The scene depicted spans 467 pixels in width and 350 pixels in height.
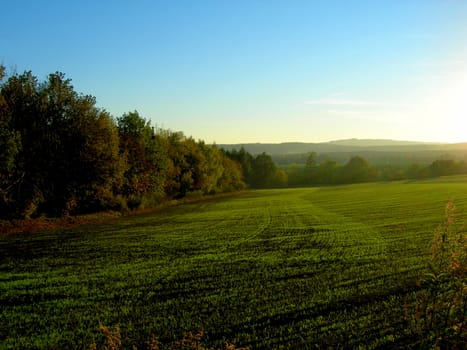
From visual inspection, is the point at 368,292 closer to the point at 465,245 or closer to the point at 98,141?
the point at 465,245

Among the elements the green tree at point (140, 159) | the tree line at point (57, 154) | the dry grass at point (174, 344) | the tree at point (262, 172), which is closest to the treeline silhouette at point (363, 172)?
the tree at point (262, 172)

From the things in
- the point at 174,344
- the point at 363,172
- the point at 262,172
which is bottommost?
the point at 174,344

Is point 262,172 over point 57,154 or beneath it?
beneath

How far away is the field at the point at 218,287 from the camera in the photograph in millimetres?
10906

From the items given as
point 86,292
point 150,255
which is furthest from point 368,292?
point 150,255

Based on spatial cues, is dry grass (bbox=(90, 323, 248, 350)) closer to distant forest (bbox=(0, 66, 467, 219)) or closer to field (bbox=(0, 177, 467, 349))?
field (bbox=(0, 177, 467, 349))

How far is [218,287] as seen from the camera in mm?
15562

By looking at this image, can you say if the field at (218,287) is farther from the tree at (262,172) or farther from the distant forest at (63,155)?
the tree at (262,172)

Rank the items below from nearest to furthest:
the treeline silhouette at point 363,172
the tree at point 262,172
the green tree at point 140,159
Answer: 1. the green tree at point 140,159
2. the treeline silhouette at point 363,172
3. the tree at point 262,172

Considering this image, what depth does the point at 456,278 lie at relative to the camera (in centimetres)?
728

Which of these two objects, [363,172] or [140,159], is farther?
[363,172]

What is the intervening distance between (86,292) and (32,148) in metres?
29.1

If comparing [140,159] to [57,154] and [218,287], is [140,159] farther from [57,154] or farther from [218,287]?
[218,287]

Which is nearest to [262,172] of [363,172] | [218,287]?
[363,172]
